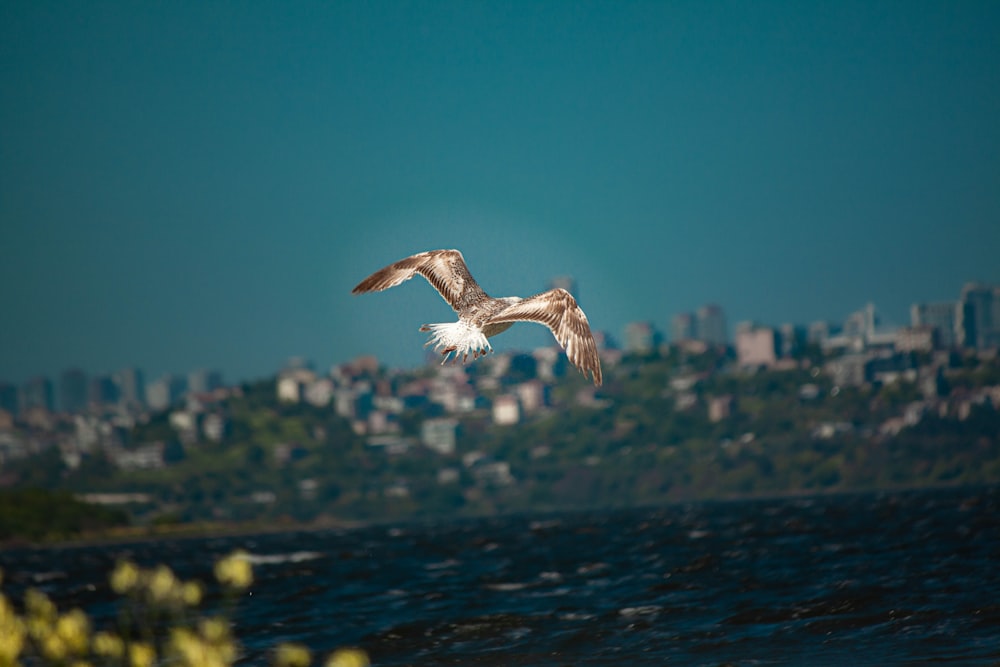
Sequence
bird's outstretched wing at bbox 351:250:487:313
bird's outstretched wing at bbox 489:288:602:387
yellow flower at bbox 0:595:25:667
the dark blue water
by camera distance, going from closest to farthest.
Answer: yellow flower at bbox 0:595:25:667, bird's outstretched wing at bbox 489:288:602:387, bird's outstretched wing at bbox 351:250:487:313, the dark blue water

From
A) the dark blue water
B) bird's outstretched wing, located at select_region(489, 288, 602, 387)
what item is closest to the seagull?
bird's outstretched wing, located at select_region(489, 288, 602, 387)

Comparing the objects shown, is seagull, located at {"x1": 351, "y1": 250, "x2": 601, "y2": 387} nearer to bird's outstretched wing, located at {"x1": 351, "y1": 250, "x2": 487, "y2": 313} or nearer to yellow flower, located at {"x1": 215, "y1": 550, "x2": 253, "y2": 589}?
bird's outstretched wing, located at {"x1": 351, "y1": 250, "x2": 487, "y2": 313}

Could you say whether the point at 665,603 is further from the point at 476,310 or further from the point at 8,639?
the point at 8,639

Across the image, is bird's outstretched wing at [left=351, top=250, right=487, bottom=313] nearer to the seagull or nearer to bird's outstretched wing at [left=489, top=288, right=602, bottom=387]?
the seagull

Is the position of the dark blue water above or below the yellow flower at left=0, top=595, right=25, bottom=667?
below

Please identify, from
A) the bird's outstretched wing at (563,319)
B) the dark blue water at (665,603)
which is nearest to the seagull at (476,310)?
the bird's outstretched wing at (563,319)

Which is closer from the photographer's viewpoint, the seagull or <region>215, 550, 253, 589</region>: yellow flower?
<region>215, 550, 253, 589</region>: yellow flower

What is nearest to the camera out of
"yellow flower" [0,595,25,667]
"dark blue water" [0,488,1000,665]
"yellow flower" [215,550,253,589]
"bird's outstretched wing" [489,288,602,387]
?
"yellow flower" [0,595,25,667]

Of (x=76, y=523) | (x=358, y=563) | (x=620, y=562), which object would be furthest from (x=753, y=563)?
(x=76, y=523)

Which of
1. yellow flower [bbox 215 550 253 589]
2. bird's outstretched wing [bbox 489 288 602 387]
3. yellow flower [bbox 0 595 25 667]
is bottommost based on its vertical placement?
yellow flower [bbox 0 595 25 667]
